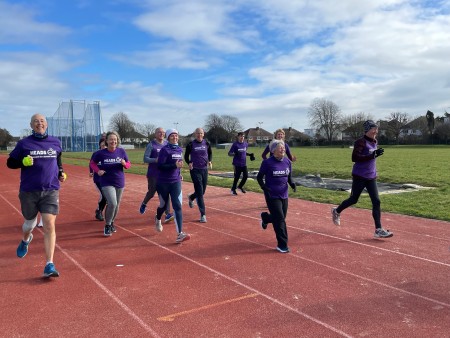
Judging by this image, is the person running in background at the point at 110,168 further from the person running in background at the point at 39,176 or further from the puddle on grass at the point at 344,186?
the puddle on grass at the point at 344,186

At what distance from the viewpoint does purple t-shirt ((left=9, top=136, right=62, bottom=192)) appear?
4840 mm

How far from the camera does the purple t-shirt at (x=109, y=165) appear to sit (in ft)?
23.1

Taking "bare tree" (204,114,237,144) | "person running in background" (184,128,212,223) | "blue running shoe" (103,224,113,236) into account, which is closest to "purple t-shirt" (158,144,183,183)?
"blue running shoe" (103,224,113,236)

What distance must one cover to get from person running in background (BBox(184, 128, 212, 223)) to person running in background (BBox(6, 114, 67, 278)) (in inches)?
145

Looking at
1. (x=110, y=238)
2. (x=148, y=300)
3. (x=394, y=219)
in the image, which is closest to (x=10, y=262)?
(x=110, y=238)

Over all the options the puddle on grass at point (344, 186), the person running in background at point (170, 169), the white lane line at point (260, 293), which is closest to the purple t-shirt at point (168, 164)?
the person running in background at point (170, 169)

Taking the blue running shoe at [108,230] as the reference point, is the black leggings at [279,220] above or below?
above

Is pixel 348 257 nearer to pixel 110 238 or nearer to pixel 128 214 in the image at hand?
pixel 110 238

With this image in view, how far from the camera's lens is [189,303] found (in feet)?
13.8

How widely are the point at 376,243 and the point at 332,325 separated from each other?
322cm

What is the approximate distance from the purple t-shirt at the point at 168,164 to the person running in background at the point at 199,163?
1456mm

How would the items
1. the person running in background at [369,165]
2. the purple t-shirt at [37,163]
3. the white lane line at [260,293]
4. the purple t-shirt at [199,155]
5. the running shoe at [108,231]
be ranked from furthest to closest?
the purple t-shirt at [199,155], the running shoe at [108,231], the person running in background at [369,165], the purple t-shirt at [37,163], the white lane line at [260,293]

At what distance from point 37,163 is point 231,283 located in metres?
2.78

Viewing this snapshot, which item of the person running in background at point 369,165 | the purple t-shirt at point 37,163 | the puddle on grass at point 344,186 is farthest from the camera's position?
the puddle on grass at point 344,186
